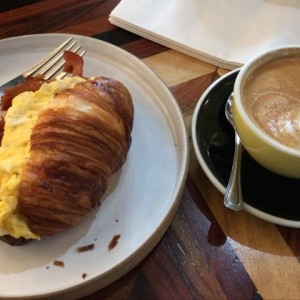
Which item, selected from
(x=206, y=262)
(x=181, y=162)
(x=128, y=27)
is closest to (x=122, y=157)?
(x=181, y=162)

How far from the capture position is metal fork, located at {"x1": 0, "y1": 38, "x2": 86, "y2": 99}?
798mm

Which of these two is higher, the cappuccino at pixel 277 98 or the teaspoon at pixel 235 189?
the cappuccino at pixel 277 98

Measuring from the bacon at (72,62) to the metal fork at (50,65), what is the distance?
17 millimetres

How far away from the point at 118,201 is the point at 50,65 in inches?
12.2

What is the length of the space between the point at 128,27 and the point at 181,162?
0.41 m

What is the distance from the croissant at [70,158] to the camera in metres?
0.58

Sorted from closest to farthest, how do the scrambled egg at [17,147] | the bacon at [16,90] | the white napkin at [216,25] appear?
1. the scrambled egg at [17,147]
2. the bacon at [16,90]
3. the white napkin at [216,25]

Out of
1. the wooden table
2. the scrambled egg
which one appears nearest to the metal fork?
the scrambled egg

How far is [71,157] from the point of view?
59 centimetres

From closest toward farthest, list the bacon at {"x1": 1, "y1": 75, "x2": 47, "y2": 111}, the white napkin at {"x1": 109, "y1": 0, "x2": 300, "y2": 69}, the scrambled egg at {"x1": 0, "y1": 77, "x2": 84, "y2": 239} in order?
the scrambled egg at {"x1": 0, "y1": 77, "x2": 84, "y2": 239} < the bacon at {"x1": 1, "y1": 75, "x2": 47, "y2": 111} < the white napkin at {"x1": 109, "y1": 0, "x2": 300, "y2": 69}

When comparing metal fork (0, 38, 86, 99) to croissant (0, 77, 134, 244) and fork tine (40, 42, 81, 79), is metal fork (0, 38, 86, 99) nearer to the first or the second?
fork tine (40, 42, 81, 79)

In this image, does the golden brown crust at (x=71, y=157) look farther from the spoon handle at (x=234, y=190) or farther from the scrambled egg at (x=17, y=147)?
the spoon handle at (x=234, y=190)

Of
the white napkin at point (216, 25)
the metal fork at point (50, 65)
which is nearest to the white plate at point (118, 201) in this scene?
the metal fork at point (50, 65)

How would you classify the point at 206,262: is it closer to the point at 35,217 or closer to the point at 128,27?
the point at 35,217
